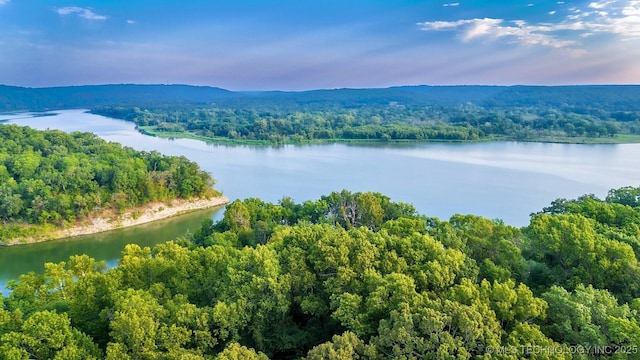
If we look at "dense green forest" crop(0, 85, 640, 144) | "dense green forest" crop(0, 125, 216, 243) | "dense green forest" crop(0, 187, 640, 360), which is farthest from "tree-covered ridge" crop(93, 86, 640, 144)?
"dense green forest" crop(0, 187, 640, 360)

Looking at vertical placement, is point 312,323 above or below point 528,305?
below

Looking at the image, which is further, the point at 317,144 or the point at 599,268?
the point at 317,144

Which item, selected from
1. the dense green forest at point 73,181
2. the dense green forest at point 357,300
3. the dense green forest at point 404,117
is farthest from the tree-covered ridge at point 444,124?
the dense green forest at point 357,300

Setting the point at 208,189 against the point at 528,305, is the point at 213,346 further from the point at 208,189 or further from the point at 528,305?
the point at 208,189

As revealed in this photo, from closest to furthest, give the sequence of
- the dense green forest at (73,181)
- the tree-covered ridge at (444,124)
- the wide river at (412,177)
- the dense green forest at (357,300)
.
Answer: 1. the dense green forest at (357,300)
2. the dense green forest at (73,181)
3. the wide river at (412,177)
4. the tree-covered ridge at (444,124)

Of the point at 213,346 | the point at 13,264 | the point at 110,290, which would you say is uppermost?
the point at 110,290

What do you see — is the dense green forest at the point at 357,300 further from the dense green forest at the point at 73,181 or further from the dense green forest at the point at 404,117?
the dense green forest at the point at 404,117

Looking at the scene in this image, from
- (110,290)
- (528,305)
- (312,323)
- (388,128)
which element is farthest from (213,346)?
(388,128)
